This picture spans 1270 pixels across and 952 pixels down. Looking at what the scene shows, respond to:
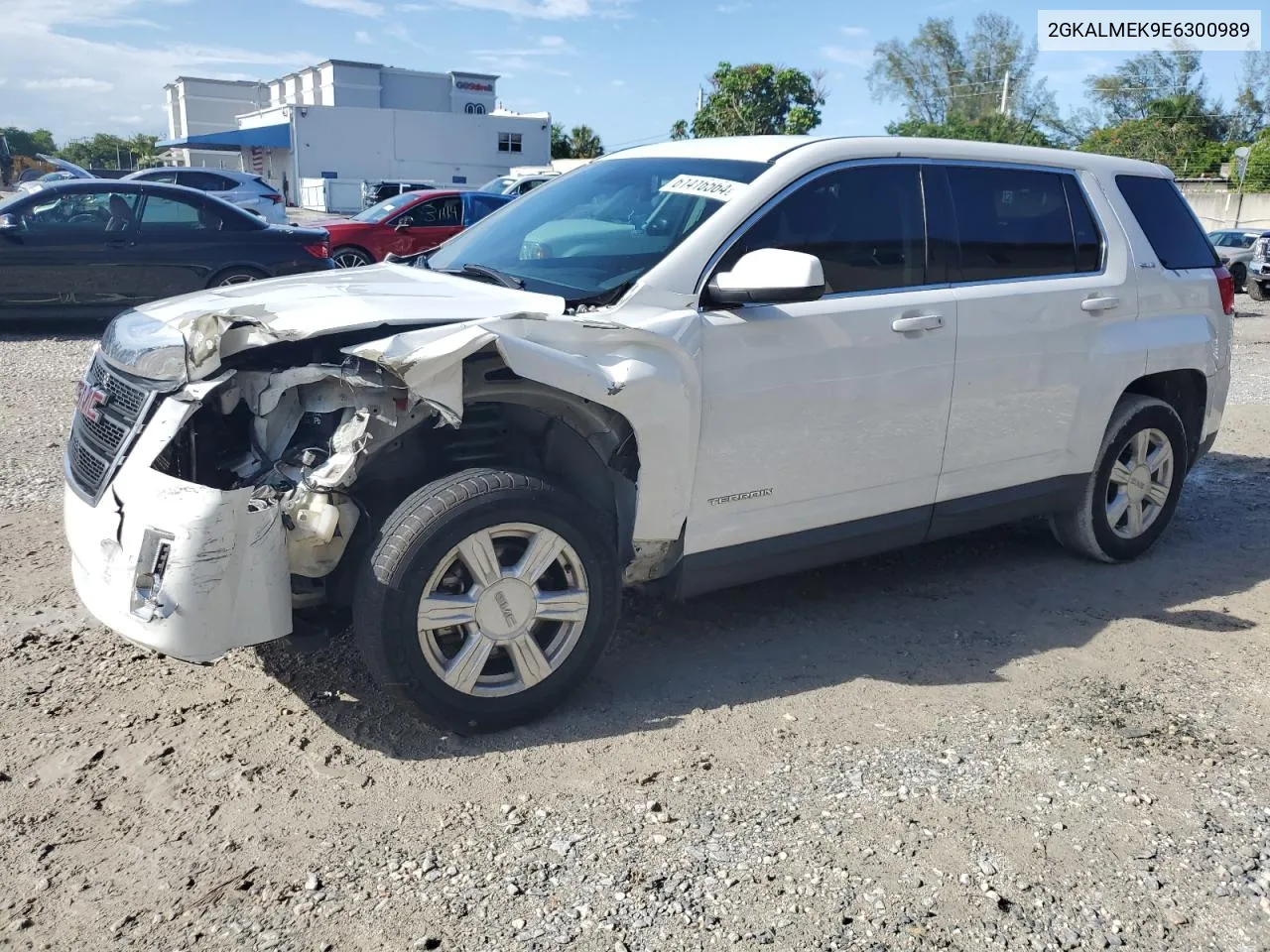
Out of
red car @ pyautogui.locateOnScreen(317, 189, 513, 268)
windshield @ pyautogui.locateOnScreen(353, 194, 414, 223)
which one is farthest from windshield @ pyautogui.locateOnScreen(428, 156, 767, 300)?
windshield @ pyautogui.locateOnScreen(353, 194, 414, 223)

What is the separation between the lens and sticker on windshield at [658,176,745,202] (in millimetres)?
3975

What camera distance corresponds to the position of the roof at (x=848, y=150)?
416 centimetres

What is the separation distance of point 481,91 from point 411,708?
71.5m

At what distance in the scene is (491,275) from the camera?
13.5 feet

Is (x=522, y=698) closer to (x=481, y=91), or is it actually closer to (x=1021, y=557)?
(x=1021, y=557)

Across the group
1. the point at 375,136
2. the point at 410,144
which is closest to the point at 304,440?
the point at 375,136

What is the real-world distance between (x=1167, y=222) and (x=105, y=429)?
4.81 m

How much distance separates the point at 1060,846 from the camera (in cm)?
308

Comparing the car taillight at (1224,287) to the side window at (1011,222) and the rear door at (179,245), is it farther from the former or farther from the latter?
the rear door at (179,245)

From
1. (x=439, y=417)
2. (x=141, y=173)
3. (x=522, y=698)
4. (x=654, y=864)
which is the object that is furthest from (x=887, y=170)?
(x=141, y=173)

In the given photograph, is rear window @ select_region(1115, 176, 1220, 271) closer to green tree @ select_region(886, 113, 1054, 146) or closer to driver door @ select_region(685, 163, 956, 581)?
driver door @ select_region(685, 163, 956, 581)

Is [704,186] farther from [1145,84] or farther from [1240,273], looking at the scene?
[1145,84]

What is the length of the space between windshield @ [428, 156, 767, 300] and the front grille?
135cm

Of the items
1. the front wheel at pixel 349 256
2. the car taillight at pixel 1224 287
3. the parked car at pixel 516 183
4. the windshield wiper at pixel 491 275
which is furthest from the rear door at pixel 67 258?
the parked car at pixel 516 183
